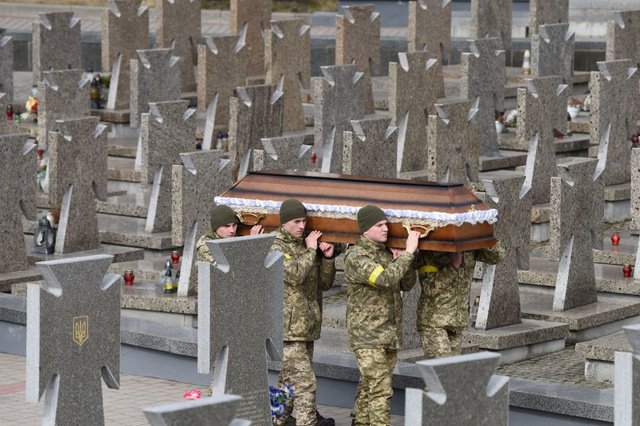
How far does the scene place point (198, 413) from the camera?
8656mm

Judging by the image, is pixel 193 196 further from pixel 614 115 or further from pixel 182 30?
pixel 182 30

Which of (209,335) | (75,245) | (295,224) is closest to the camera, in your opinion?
(209,335)

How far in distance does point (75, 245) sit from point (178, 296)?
202 cm

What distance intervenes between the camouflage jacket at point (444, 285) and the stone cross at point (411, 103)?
23.5ft

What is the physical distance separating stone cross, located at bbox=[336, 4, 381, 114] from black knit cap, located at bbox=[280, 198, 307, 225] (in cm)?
1039

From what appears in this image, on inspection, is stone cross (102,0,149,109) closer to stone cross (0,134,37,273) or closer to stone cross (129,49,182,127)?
stone cross (129,49,182,127)

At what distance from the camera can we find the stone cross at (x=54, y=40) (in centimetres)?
2353

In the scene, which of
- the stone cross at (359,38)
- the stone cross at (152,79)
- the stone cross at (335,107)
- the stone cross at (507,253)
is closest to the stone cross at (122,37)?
the stone cross at (152,79)

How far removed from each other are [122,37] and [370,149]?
7.80 m

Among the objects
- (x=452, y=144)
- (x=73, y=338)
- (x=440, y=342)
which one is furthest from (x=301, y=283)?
(x=452, y=144)

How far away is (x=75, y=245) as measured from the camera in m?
17.4

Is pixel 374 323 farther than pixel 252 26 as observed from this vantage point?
No

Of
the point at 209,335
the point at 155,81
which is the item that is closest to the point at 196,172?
the point at 209,335

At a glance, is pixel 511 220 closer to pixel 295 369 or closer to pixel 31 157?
pixel 295 369
